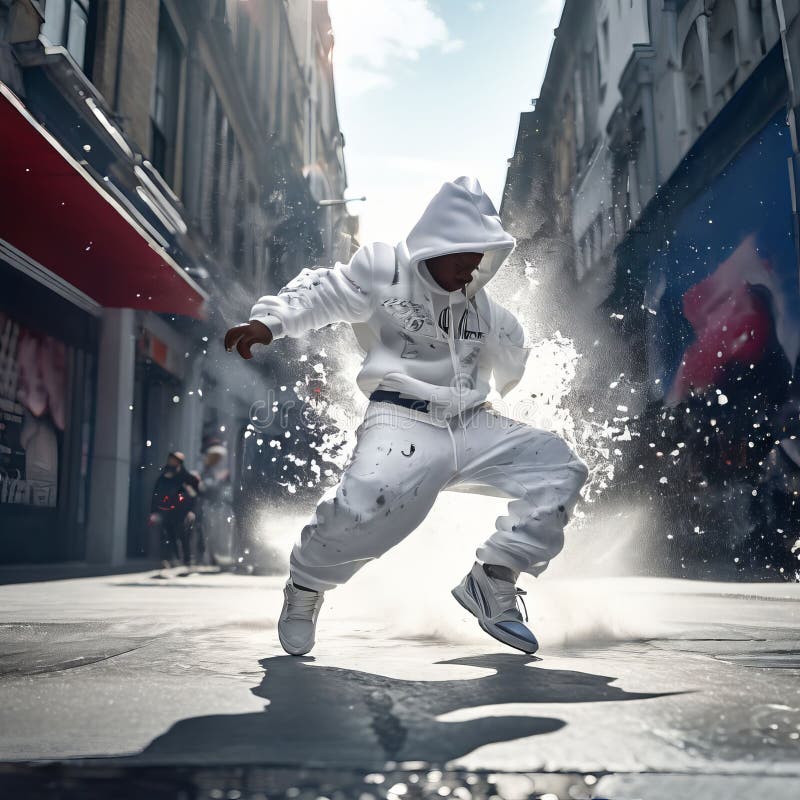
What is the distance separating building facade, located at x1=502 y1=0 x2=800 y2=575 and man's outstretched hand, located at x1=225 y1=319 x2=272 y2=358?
6.85m

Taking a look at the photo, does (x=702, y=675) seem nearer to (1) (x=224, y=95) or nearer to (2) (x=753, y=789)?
(2) (x=753, y=789)

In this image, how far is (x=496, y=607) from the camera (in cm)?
311

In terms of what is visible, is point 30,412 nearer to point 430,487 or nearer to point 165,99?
point 165,99

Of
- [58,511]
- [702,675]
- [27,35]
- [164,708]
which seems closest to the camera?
[164,708]

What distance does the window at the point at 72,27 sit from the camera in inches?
366

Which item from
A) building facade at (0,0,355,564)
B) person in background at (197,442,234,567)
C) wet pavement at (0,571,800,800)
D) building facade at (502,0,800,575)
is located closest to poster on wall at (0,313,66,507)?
building facade at (0,0,355,564)

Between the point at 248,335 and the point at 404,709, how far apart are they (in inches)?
58.9

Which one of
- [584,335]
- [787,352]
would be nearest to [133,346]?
[584,335]

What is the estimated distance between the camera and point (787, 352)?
9.68 meters

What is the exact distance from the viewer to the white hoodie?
321 cm

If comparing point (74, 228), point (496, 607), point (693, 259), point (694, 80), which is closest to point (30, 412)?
point (74, 228)

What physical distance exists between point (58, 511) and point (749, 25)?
31.8 feet

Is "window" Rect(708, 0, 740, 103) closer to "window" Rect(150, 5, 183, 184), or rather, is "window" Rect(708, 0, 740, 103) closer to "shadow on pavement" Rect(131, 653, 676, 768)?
"window" Rect(150, 5, 183, 184)

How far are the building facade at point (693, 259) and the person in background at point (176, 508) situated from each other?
4719 millimetres
